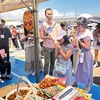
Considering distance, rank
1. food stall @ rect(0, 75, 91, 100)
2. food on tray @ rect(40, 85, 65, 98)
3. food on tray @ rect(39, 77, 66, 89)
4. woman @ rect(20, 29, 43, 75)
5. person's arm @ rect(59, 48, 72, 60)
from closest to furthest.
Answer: food stall @ rect(0, 75, 91, 100)
food on tray @ rect(40, 85, 65, 98)
food on tray @ rect(39, 77, 66, 89)
person's arm @ rect(59, 48, 72, 60)
woman @ rect(20, 29, 43, 75)

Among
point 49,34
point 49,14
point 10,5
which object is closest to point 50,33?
point 49,34

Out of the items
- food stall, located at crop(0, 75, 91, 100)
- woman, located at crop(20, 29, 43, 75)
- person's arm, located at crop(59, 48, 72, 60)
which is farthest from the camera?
woman, located at crop(20, 29, 43, 75)

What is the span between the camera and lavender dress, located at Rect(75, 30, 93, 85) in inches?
71.8

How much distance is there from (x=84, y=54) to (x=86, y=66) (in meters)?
0.15

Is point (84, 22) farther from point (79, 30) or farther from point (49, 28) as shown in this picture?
point (49, 28)

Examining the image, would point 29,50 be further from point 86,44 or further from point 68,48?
point 86,44

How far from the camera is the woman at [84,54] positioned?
1.81m

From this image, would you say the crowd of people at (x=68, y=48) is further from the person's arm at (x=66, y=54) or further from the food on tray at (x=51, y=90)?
the food on tray at (x=51, y=90)

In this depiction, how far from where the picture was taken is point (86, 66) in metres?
1.94

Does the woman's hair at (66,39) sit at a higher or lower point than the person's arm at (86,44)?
higher

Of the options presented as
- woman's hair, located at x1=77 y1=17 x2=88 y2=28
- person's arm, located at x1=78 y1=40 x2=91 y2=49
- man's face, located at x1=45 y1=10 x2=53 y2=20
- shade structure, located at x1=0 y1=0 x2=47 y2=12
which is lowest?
person's arm, located at x1=78 y1=40 x2=91 y2=49

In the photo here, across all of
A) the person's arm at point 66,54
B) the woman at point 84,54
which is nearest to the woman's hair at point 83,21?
the woman at point 84,54

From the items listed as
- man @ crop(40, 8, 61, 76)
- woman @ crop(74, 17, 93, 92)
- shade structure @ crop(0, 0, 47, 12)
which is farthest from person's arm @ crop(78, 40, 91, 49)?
shade structure @ crop(0, 0, 47, 12)

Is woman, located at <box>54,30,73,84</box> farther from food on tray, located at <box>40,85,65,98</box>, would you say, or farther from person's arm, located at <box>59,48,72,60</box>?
food on tray, located at <box>40,85,65,98</box>
